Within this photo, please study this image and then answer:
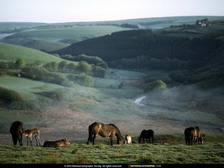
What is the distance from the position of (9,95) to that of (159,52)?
10843 cm

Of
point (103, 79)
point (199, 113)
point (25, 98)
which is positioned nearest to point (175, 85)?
point (103, 79)

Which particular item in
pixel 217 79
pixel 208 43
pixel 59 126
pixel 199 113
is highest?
pixel 208 43

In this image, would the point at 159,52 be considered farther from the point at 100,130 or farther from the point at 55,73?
the point at 100,130

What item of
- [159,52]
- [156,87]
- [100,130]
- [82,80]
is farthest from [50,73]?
[100,130]

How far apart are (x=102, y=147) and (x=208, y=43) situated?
146197mm

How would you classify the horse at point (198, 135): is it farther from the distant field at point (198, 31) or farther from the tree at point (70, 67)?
the distant field at point (198, 31)

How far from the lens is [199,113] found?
7612cm

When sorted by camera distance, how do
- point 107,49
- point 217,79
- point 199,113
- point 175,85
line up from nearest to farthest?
1. point 199,113
2. point 217,79
3. point 175,85
4. point 107,49

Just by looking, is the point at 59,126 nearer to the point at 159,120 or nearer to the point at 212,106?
the point at 159,120

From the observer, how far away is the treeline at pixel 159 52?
153 meters

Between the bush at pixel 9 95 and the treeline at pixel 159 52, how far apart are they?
8592 cm

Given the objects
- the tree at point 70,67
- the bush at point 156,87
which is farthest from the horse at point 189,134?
the tree at point 70,67

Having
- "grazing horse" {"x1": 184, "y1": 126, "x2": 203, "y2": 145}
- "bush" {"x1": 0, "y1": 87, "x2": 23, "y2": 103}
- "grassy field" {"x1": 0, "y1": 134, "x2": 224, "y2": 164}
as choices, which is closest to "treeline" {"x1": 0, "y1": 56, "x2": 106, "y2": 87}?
"bush" {"x1": 0, "y1": 87, "x2": 23, "y2": 103}

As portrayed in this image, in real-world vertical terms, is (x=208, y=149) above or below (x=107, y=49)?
below
